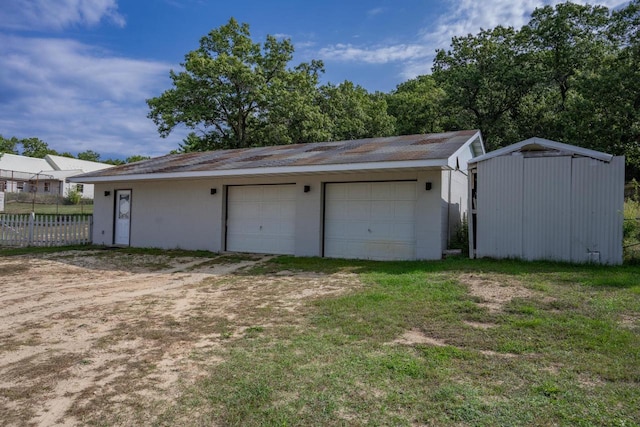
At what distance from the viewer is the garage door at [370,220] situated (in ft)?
30.5

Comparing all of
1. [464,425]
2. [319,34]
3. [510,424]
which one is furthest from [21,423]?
[319,34]

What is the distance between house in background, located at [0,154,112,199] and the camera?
33.1 metres

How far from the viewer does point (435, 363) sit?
320cm

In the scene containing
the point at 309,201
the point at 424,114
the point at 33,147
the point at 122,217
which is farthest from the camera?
the point at 33,147

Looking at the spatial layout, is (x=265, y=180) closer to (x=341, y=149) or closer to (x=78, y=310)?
(x=341, y=149)

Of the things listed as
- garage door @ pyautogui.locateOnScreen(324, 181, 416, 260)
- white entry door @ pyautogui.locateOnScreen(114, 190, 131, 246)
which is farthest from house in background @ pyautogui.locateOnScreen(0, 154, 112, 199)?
garage door @ pyautogui.locateOnScreen(324, 181, 416, 260)

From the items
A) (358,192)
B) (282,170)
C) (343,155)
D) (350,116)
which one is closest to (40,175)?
(350,116)

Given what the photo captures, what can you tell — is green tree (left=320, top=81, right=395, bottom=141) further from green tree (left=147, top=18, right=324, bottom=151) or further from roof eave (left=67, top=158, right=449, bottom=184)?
roof eave (left=67, top=158, right=449, bottom=184)

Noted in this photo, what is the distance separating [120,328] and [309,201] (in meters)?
6.33

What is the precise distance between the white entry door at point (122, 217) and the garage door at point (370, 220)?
7022 mm

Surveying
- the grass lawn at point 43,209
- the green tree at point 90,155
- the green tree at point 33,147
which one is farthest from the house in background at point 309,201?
the green tree at point 90,155

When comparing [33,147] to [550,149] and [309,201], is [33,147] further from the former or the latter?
[550,149]

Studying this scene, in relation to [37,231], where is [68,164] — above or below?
above

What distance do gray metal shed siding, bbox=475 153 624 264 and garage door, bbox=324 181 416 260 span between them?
1577 millimetres
